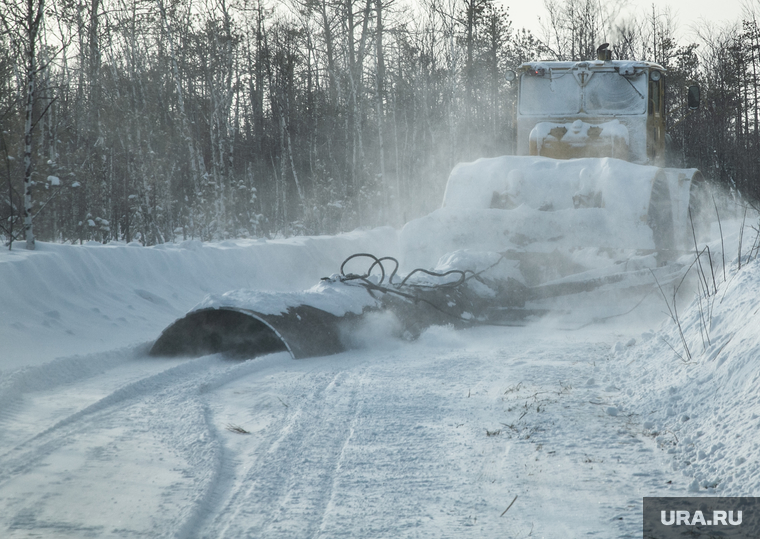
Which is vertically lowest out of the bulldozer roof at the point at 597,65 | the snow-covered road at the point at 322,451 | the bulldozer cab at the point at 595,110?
the snow-covered road at the point at 322,451

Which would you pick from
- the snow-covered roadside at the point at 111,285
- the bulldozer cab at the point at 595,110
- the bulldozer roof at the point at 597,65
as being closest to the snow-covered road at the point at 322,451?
the snow-covered roadside at the point at 111,285

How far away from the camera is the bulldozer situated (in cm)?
435

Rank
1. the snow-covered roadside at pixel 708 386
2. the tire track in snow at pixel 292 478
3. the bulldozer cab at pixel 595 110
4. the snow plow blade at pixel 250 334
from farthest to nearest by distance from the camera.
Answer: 1. the bulldozer cab at pixel 595 110
2. the snow plow blade at pixel 250 334
3. the snow-covered roadside at pixel 708 386
4. the tire track in snow at pixel 292 478

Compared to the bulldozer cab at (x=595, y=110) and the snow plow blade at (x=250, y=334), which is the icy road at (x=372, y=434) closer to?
the snow plow blade at (x=250, y=334)

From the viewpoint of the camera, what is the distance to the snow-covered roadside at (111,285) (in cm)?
438

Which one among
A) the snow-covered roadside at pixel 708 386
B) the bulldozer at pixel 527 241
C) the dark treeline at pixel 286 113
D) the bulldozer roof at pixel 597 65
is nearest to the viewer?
the snow-covered roadside at pixel 708 386

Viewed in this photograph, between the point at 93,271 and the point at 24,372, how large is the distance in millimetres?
2481

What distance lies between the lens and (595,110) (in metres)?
8.30

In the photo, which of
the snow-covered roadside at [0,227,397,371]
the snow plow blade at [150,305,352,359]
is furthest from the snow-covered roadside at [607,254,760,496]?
the snow-covered roadside at [0,227,397,371]

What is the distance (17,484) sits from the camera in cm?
212

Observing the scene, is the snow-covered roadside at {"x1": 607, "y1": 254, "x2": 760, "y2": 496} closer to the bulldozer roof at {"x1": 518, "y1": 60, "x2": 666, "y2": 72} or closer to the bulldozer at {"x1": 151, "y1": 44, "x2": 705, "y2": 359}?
the bulldozer at {"x1": 151, "y1": 44, "x2": 705, "y2": 359}

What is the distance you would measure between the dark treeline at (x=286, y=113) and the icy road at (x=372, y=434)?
810 centimetres

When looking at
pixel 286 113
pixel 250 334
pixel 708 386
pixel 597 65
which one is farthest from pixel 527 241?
pixel 286 113

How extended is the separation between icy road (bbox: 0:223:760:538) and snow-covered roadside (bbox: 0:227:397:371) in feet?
0.15
